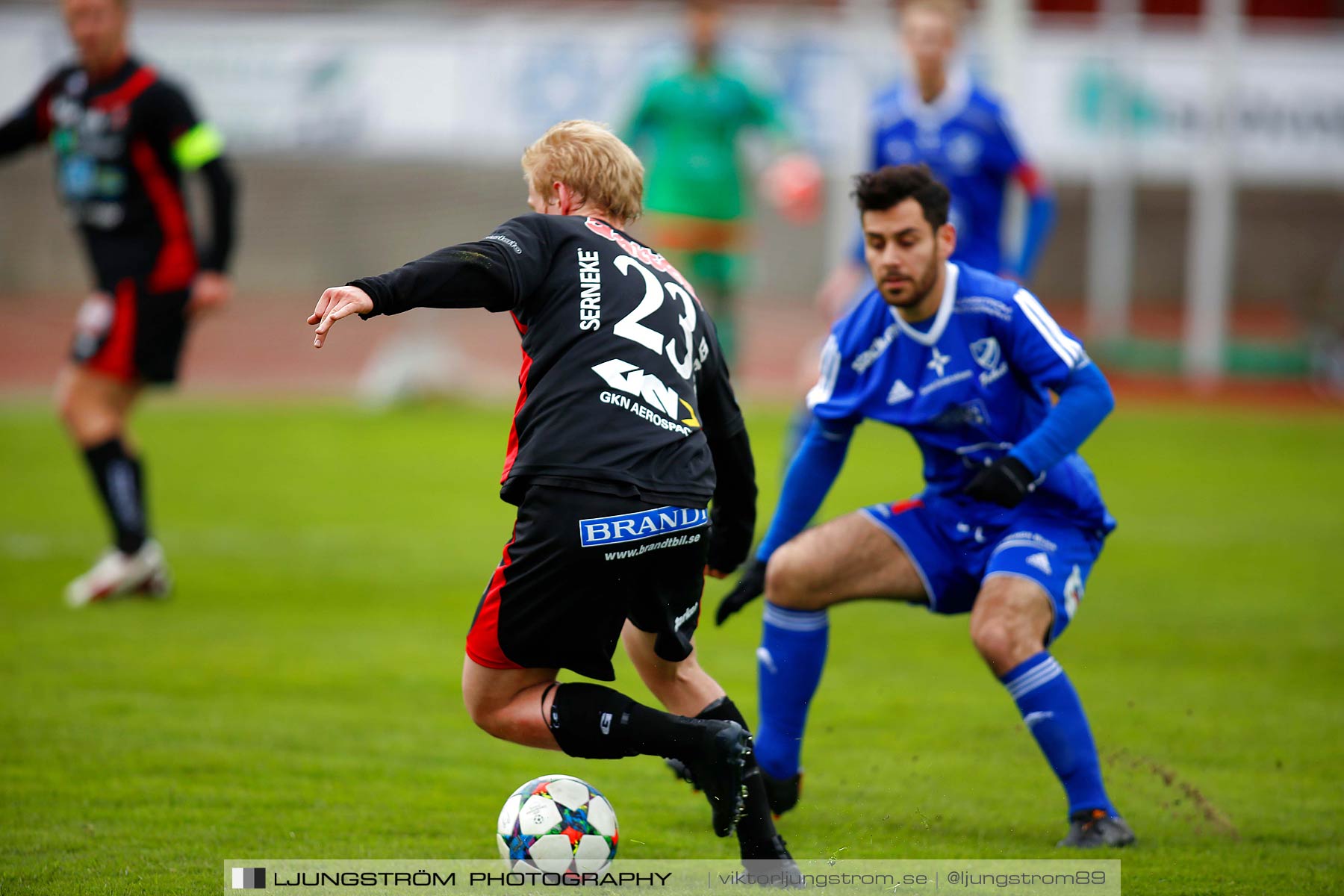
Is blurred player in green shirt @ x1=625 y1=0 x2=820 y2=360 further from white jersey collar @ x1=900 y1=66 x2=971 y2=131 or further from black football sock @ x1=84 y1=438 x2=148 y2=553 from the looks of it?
black football sock @ x1=84 y1=438 x2=148 y2=553

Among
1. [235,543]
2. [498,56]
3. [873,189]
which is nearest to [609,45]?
[498,56]

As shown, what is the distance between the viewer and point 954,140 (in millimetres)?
7367

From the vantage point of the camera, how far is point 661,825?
4309mm

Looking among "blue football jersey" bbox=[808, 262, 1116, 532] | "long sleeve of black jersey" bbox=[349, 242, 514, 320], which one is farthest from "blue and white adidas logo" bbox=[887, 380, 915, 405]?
"long sleeve of black jersey" bbox=[349, 242, 514, 320]

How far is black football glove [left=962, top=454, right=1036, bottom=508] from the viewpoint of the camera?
4.04 meters

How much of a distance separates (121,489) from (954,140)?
427 cm

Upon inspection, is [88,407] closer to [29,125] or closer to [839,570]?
[29,125]

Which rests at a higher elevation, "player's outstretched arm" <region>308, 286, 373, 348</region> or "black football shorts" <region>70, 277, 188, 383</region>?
"player's outstretched arm" <region>308, 286, 373, 348</region>

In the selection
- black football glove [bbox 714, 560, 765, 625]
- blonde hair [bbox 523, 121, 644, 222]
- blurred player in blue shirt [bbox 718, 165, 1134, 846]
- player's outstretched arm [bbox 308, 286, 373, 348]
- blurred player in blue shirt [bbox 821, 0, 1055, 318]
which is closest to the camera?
player's outstretched arm [bbox 308, 286, 373, 348]

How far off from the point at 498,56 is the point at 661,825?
14309mm

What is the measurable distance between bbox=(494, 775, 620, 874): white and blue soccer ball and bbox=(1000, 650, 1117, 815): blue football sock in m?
1.21

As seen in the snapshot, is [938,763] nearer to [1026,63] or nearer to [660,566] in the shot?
[660,566]

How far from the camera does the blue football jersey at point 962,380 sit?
438 cm

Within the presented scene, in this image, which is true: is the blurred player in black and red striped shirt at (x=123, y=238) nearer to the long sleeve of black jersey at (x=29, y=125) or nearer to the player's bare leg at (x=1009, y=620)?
the long sleeve of black jersey at (x=29, y=125)
